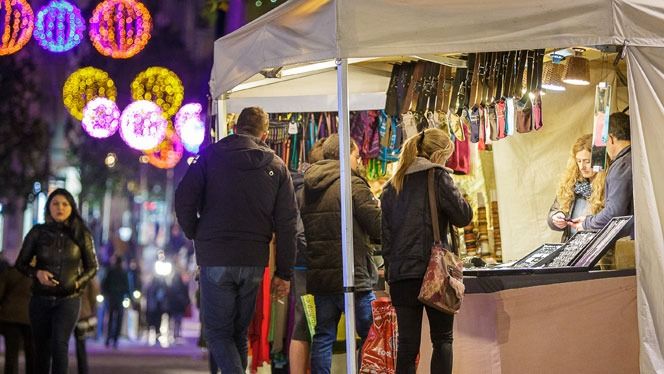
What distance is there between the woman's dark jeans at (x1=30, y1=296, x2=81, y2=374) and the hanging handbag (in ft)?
15.0

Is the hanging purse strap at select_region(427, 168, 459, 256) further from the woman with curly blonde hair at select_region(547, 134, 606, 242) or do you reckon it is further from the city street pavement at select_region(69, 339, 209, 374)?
the city street pavement at select_region(69, 339, 209, 374)

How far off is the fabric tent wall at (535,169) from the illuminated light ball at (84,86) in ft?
32.0

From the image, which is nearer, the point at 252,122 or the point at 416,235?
the point at 416,235

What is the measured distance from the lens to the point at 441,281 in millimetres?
6723

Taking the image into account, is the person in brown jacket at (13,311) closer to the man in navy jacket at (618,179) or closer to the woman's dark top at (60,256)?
the woman's dark top at (60,256)

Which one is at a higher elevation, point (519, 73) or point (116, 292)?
point (519, 73)

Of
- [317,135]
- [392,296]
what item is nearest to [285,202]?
[392,296]

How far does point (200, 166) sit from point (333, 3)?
149 centimetres

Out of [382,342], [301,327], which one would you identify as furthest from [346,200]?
[301,327]

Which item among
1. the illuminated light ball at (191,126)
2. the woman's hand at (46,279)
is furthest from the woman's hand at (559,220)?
the illuminated light ball at (191,126)

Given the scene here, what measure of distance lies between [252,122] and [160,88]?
35.6 ft

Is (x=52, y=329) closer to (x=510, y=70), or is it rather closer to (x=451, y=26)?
(x=510, y=70)

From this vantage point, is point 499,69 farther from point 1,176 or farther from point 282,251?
point 1,176

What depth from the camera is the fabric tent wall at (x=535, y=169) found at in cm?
1003
